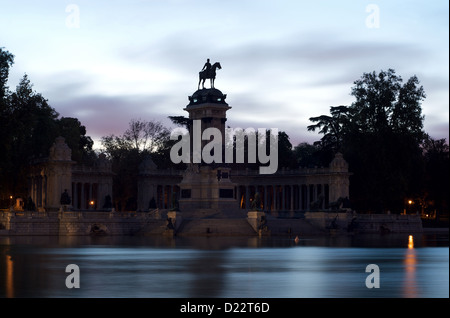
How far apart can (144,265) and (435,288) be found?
14.5 m

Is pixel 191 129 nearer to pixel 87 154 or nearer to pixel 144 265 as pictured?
pixel 87 154

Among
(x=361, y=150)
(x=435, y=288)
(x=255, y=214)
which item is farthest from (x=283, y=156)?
(x=435, y=288)

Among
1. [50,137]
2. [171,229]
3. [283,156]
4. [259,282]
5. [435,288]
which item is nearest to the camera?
[435,288]
